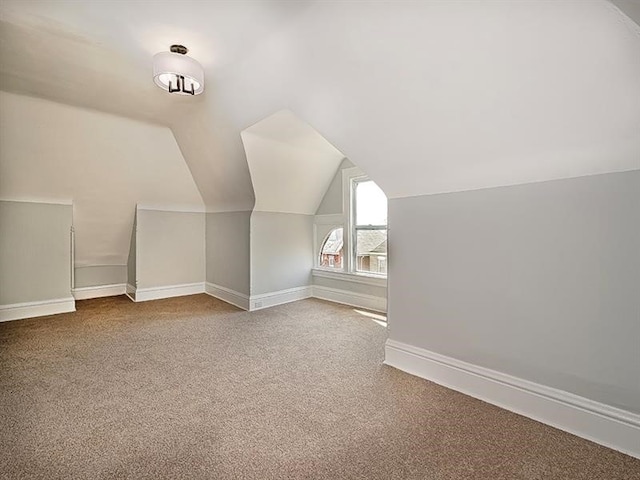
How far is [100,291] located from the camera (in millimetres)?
4750

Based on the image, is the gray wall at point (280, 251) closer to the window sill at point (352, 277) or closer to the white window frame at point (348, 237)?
the window sill at point (352, 277)

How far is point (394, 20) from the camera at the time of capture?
1478 mm

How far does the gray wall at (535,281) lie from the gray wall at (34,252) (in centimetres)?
428

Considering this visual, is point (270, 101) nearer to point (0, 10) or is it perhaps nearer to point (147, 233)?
point (0, 10)

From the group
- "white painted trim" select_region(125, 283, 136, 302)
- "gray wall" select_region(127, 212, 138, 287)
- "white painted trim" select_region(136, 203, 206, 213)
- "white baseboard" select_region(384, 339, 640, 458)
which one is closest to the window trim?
"white baseboard" select_region(384, 339, 640, 458)

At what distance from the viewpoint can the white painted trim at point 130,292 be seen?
14.9ft

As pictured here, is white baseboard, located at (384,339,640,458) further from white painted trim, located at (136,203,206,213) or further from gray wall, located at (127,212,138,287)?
gray wall, located at (127,212,138,287)

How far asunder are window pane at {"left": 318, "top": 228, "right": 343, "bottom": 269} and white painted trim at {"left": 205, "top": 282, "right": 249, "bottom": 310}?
1.35m

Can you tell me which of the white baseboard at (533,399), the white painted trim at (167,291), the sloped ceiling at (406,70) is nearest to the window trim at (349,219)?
the sloped ceiling at (406,70)

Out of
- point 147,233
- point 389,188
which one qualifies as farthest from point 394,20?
point 147,233

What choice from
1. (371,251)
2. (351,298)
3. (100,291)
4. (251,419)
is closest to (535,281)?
(251,419)

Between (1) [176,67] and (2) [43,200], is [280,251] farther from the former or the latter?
(2) [43,200]

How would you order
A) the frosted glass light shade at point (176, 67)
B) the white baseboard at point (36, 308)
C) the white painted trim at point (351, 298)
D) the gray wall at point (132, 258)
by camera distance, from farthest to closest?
the gray wall at point (132, 258) → the white painted trim at point (351, 298) → the white baseboard at point (36, 308) → the frosted glass light shade at point (176, 67)

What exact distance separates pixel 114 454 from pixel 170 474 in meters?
0.35
